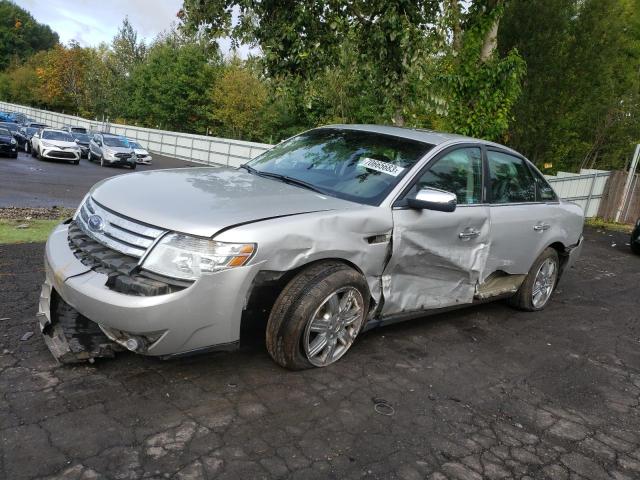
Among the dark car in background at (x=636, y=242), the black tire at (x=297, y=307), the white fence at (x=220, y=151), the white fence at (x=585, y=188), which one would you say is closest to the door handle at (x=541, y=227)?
the black tire at (x=297, y=307)

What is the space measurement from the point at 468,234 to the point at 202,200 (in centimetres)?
222

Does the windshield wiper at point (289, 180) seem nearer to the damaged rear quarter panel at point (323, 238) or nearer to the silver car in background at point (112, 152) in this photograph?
the damaged rear quarter panel at point (323, 238)

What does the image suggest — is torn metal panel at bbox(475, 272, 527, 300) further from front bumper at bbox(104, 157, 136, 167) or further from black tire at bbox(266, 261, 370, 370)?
front bumper at bbox(104, 157, 136, 167)

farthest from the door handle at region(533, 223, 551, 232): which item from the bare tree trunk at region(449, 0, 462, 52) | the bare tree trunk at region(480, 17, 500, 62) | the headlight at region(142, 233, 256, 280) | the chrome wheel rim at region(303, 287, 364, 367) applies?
the bare tree trunk at region(480, 17, 500, 62)

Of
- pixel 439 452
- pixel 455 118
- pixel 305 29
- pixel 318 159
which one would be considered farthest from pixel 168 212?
pixel 455 118

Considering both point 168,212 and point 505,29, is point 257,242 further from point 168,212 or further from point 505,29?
point 505,29

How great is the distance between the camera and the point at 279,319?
10.9 ft

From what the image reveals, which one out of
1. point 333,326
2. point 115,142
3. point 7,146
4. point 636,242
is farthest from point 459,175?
point 115,142

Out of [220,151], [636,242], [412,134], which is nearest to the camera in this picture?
[412,134]

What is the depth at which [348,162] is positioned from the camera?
13.9 feet

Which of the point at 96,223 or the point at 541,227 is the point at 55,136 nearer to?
the point at 96,223

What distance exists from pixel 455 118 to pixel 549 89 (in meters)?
7.40

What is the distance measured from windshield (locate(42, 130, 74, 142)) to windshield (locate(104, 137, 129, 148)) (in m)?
1.72

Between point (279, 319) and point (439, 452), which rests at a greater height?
point (279, 319)
